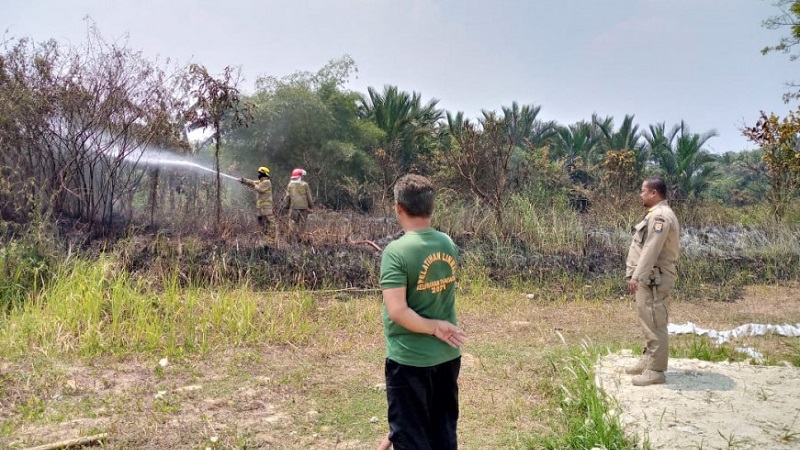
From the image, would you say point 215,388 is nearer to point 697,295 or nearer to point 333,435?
point 333,435

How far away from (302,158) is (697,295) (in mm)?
12659

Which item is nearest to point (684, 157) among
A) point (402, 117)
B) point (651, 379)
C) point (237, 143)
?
point (402, 117)

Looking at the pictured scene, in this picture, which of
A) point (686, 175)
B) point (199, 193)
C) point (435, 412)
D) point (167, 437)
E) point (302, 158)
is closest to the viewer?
point (435, 412)

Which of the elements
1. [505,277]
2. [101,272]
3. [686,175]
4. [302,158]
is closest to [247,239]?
[101,272]

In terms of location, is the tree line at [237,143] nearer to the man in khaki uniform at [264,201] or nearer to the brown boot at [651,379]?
the man in khaki uniform at [264,201]

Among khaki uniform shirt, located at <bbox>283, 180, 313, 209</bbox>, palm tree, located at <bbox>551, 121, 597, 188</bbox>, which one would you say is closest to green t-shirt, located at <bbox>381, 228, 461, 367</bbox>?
khaki uniform shirt, located at <bbox>283, 180, 313, 209</bbox>

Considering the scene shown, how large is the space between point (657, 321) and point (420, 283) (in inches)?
94.6

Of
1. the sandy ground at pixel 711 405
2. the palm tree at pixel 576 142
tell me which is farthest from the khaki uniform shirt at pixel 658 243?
the palm tree at pixel 576 142

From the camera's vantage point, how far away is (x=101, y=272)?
6.05 metres

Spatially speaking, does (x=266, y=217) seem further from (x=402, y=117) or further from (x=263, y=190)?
(x=402, y=117)

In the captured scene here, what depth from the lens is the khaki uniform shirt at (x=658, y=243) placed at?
13.2ft

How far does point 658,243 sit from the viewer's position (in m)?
4.02

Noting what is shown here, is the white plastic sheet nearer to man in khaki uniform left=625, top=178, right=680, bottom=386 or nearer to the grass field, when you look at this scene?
the grass field

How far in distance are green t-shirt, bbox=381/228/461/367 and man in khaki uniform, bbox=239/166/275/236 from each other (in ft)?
25.5
